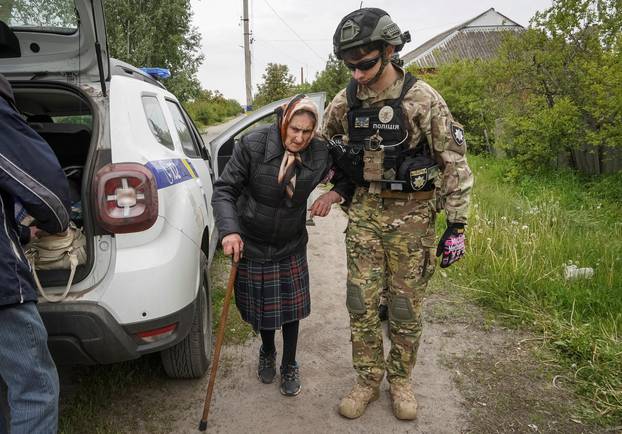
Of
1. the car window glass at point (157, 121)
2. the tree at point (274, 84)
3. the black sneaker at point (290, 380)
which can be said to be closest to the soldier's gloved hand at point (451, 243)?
the black sneaker at point (290, 380)

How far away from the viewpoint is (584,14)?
7.40 metres

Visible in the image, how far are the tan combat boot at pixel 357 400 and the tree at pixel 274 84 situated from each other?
25.4m

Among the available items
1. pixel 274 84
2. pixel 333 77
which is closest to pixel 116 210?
pixel 333 77

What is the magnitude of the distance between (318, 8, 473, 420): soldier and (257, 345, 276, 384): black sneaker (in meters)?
0.51

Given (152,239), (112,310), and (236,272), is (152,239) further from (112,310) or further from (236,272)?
(236,272)

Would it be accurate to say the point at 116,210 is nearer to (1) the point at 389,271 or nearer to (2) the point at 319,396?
(1) the point at 389,271

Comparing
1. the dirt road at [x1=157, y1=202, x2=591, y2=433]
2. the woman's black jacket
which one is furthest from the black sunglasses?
the dirt road at [x1=157, y1=202, x2=591, y2=433]

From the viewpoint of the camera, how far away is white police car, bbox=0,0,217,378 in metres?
1.93

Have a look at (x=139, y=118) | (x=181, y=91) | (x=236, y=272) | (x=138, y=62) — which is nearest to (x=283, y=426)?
(x=236, y=272)

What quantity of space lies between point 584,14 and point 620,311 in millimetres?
6144

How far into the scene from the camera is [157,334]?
2049mm

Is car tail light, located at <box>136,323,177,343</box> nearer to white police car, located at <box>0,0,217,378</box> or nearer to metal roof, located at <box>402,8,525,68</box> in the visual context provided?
white police car, located at <box>0,0,217,378</box>

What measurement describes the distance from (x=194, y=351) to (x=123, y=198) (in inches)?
41.4

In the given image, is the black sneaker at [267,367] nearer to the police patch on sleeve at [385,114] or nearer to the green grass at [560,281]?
the police patch on sleeve at [385,114]
